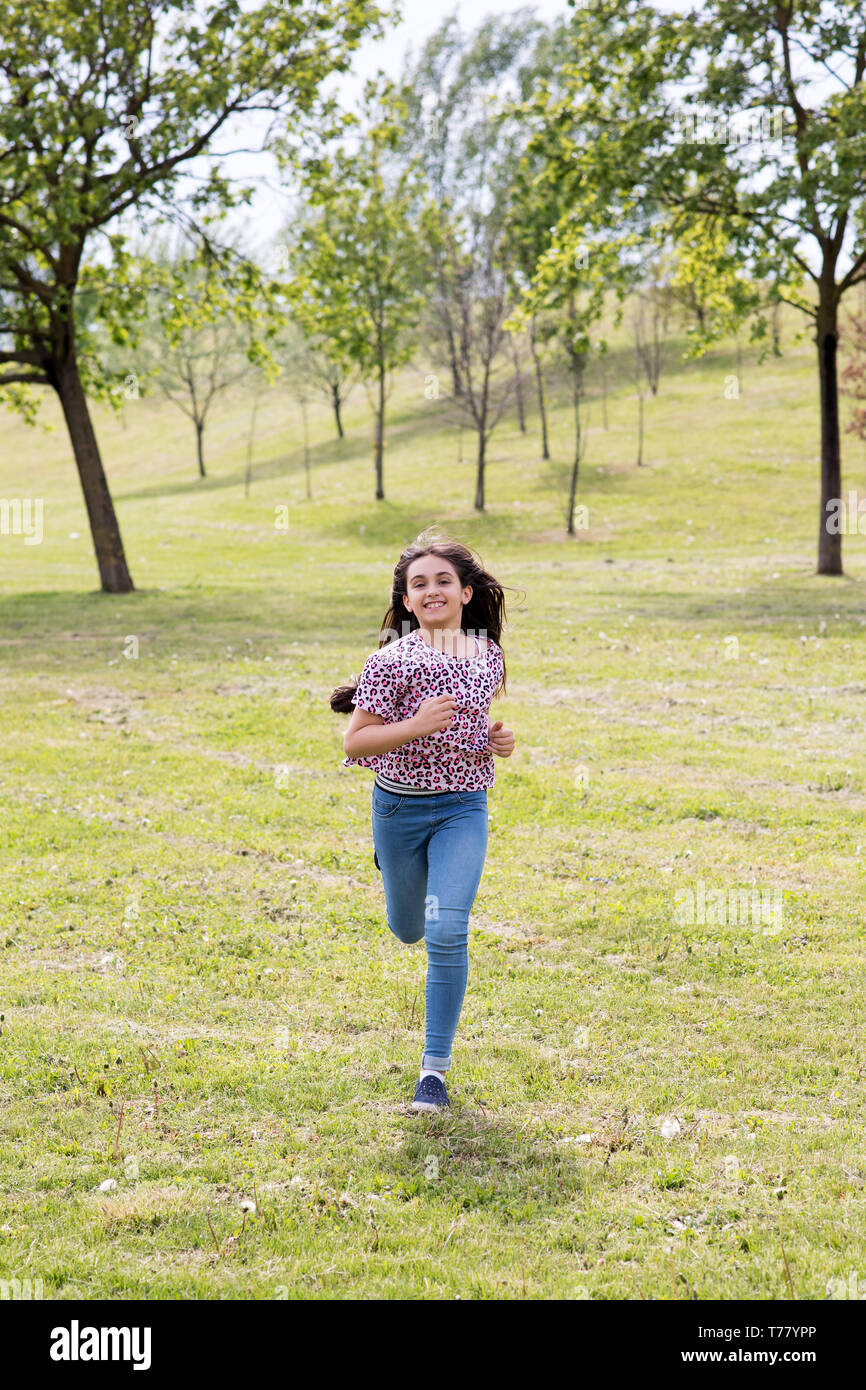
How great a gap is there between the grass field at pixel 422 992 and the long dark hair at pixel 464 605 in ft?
5.82

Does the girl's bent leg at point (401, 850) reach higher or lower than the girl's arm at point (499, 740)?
lower

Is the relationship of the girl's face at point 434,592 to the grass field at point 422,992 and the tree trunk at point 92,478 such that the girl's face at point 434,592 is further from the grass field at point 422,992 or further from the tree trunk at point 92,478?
the tree trunk at point 92,478

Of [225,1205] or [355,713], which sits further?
[355,713]

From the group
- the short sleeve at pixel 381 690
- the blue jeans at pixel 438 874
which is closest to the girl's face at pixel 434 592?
the short sleeve at pixel 381 690

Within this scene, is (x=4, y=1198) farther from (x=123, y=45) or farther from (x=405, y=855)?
(x=123, y=45)

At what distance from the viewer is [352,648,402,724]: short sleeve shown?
4.71 metres

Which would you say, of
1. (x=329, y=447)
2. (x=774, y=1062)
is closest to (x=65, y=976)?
(x=774, y=1062)

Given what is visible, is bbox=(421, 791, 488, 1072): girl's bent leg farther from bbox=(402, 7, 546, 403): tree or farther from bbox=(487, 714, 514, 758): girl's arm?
bbox=(402, 7, 546, 403): tree

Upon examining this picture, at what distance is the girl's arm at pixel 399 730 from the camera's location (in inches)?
176

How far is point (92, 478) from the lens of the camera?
872 inches

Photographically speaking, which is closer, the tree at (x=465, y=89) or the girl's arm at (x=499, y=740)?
the girl's arm at (x=499, y=740)

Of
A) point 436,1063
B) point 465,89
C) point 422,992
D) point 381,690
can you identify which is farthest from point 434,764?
point 465,89
